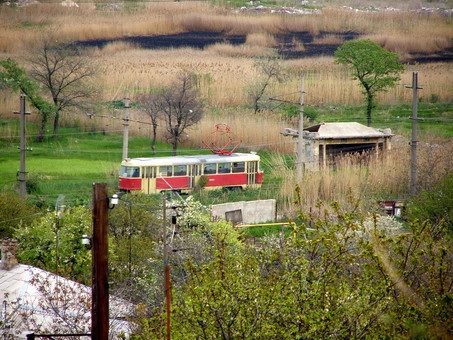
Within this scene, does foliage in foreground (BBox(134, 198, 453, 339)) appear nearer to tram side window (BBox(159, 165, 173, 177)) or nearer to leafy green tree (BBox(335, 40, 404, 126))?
tram side window (BBox(159, 165, 173, 177))

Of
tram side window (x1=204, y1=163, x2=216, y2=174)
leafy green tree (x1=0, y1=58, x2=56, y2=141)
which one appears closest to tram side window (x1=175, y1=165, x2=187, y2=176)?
tram side window (x1=204, y1=163, x2=216, y2=174)

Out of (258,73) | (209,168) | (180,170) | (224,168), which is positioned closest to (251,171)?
(224,168)

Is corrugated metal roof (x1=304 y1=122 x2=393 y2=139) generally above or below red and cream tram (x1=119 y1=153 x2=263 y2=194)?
above

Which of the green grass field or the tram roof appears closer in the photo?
the green grass field

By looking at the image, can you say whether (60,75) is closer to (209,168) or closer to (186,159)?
(186,159)

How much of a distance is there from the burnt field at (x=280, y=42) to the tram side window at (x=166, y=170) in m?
21.9

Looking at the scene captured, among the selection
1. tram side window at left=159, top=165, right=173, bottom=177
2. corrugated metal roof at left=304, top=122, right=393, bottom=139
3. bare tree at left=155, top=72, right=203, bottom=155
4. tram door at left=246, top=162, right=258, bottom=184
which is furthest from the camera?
bare tree at left=155, top=72, right=203, bottom=155

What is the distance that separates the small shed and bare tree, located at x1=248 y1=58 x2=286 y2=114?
7953 mm

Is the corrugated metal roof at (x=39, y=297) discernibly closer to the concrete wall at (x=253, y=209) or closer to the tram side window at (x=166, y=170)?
the concrete wall at (x=253, y=209)

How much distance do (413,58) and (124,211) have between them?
118 feet

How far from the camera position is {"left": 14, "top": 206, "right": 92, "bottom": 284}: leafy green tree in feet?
51.1

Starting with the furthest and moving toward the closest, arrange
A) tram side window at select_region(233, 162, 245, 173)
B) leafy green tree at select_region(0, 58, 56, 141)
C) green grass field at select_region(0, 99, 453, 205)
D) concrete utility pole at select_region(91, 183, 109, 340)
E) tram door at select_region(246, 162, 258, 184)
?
A: leafy green tree at select_region(0, 58, 56, 141), tram door at select_region(246, 162, 258, 184), tram side window at select_region(233, 162, 245, 173), green grass field at select_region(0, 99, 453, 205), concrete utility pole at select_region(91, 183, 109, 340)

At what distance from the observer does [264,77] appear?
136 feet

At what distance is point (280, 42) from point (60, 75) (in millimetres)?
20445
